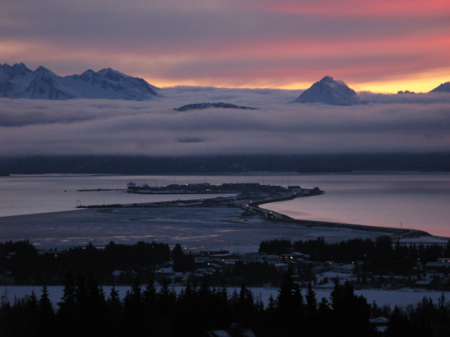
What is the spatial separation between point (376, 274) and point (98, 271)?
1343 centimetres

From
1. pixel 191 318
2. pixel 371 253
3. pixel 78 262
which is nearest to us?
pixel 191 318

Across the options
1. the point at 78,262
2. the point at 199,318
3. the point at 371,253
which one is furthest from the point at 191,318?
the point at 371,253

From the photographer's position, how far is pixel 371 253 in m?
31.4

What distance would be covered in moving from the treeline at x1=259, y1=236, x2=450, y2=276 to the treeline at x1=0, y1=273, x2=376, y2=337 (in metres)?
12.1

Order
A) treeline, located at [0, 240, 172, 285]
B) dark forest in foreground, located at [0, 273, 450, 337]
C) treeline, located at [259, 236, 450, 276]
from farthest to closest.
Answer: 1. treeline, located at [259, 236, 450, 276]
2. treeline, located at [0, 240, 172, 285]
3. dark forest in foreground, located at [0, 273, 450, 337]

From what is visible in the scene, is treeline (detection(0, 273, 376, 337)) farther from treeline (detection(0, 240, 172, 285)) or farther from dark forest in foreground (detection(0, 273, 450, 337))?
treeline (detection(0, 240, 172, 285))

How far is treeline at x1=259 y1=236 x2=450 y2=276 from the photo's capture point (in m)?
28.4

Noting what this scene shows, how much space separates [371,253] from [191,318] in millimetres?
17582

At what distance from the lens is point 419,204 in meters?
68.8

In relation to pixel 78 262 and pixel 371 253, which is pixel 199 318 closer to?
pixel 78 262

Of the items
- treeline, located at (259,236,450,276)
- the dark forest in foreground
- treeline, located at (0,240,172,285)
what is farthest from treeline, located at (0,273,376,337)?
treeline, located at (259,236,450,276)

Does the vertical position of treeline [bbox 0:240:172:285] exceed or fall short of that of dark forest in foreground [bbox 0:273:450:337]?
it falls short

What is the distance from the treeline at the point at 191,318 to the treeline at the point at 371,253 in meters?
12.1

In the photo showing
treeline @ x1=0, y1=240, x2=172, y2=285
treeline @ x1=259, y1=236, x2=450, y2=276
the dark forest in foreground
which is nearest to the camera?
the dark forest in foreground
